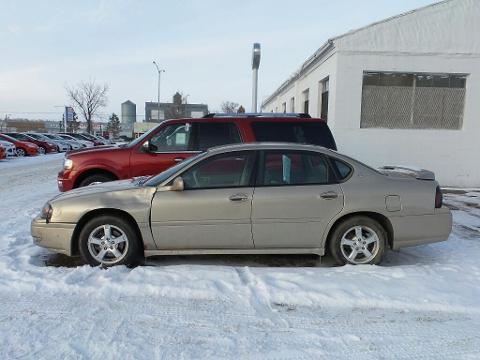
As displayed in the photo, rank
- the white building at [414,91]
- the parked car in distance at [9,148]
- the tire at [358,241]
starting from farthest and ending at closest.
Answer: the parked car in distance at [9,148] < the white building at [414,91] < the tire at [358,241]

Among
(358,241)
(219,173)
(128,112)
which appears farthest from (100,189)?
(128,112)

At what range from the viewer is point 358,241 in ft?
17.1

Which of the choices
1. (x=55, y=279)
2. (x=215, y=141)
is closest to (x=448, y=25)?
(x=215, y=141)

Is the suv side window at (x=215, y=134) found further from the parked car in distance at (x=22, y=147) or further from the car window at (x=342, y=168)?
the parked car in distance at (x=22, y=147)

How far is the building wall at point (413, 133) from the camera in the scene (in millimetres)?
13008

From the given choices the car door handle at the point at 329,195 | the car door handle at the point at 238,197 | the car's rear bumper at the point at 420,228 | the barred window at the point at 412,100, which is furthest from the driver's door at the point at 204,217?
the barred window at the point at 412,100

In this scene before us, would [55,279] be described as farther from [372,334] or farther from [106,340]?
[372,334]

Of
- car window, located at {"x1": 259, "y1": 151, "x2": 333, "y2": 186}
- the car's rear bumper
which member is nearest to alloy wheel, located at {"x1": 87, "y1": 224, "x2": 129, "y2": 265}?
car window, located at {"x1": 259, "y1": 151, "x2": 333, "y2": 186}

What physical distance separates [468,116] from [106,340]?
1317 cm

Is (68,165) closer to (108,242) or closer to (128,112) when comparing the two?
(108,242)

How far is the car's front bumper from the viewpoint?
5066 millimetres

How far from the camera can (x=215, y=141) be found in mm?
7855

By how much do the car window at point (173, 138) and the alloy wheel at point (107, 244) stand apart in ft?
9.73

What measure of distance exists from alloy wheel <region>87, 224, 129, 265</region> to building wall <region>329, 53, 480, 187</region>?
9.47m
